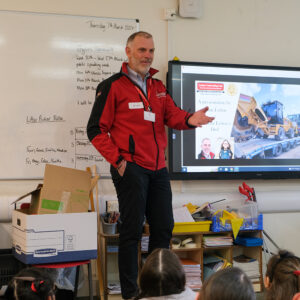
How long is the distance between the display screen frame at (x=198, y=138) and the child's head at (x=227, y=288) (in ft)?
7.26

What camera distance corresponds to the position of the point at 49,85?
327 centimetres

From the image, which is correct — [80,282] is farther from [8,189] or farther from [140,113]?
[140,113]

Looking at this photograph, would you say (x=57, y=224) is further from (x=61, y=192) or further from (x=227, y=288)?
(x=227, y=288)

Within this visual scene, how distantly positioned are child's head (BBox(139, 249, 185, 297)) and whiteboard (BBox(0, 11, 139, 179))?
74.4 inches

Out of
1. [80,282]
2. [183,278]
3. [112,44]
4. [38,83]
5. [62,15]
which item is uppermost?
[62,15]

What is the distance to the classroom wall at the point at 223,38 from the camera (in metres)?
3.43

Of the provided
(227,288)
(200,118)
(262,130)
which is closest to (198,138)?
(262,130)

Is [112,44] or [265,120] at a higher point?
[112,44]

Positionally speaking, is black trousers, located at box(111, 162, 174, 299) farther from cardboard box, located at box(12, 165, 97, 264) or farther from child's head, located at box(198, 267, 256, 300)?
child's head, located at box(198, 267, 256, 300)

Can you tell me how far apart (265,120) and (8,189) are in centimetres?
217

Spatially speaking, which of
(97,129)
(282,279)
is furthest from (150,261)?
(97,129)

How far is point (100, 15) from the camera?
11.2ft

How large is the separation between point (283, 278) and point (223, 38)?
2623 mm

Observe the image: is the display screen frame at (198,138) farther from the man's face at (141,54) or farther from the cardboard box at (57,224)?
the cardboard box at (57,224)
